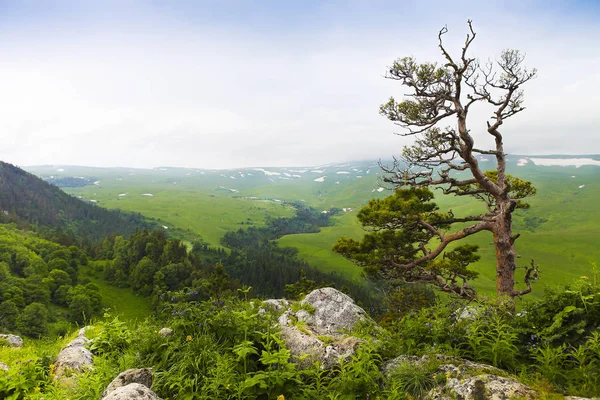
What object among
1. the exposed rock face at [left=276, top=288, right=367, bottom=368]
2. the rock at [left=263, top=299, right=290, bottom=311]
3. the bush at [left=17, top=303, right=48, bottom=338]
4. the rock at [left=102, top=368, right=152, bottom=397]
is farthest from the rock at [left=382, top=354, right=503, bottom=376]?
the bush at [left=17, top=303, right=48, bottom=338]

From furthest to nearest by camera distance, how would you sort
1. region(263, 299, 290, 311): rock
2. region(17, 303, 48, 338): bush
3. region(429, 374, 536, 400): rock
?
region(17, 303, 48, 338): bush → region(263, 299, 290, 311): rock → region(429, 374, 536, 400): rock

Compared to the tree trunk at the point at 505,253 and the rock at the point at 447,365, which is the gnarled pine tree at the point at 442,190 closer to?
the tree trunk at the point at 505,253

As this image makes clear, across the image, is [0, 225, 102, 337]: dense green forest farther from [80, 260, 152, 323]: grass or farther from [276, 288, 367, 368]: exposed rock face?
[276, 288, 367, 368]: exposed rock face

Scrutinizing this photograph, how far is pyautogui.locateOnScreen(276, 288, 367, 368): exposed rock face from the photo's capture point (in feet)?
20.8

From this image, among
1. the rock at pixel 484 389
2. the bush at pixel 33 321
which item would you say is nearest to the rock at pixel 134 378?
the rock at pixel 484 389

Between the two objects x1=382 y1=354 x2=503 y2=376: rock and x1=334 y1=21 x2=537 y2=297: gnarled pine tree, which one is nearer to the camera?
x1=382 y1=354 x2=503 y2=376: rock

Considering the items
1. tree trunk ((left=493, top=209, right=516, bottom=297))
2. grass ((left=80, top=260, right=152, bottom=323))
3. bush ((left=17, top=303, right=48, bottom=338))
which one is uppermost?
Answer: tree trunk ((left=493, top=209, right=516, bottom=297))

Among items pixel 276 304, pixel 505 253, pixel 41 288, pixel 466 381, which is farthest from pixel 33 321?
pixel 466 381

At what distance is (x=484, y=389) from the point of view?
4633 mm

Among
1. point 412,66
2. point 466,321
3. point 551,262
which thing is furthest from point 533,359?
point 551,262

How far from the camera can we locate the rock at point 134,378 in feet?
18.2

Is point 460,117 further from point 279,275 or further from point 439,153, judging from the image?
point 279,275

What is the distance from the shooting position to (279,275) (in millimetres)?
138000

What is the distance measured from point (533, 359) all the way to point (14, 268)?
153 metres
